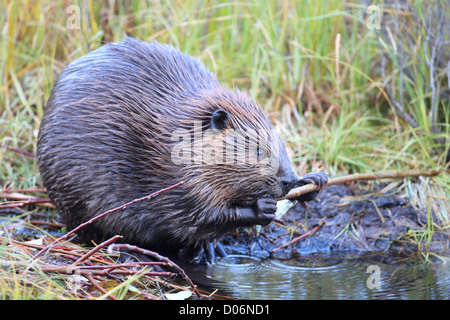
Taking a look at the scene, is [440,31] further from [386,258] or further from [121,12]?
[121,12]

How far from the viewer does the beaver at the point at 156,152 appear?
3809 millimetres

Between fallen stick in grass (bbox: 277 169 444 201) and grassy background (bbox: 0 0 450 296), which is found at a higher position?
grassy background (bbox: 0 0 450 296)

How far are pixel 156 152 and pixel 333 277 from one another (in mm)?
1482

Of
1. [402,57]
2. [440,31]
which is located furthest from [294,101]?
[440,31]

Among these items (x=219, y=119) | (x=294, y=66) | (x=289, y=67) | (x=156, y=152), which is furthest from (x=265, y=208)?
(x=294, y=66)

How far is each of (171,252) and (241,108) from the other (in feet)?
4.19

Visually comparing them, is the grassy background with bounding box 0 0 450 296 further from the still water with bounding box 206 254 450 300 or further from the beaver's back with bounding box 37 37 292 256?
the beaver's back with bounding box 37 37 292 256

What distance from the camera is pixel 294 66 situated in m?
6.15

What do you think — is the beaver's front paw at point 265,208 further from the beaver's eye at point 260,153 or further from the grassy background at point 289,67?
the grassy background at point 289,67

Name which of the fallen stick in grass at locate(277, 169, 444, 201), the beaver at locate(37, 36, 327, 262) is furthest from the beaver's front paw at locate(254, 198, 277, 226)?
the fallen stick in grass at locate(277, 169, 444, 201)

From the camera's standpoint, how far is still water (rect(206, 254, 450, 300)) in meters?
3.58

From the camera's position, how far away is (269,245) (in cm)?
471

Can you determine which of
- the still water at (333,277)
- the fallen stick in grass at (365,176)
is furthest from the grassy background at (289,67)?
the still water at (333,277)

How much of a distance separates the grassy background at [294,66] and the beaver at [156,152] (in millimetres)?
1304
